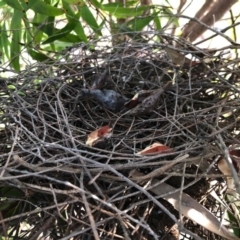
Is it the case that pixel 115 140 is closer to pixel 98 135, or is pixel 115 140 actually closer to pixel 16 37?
pixel 98 135

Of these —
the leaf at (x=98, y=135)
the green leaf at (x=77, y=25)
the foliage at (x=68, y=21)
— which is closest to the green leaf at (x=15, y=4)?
the foliage at (x=68, y=21)

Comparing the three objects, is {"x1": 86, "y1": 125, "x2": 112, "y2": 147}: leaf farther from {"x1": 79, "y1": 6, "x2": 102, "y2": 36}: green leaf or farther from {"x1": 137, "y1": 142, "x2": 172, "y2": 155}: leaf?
{"x1": 79, "y1": 6, "x2": 102, "y2": 36}: green leaf

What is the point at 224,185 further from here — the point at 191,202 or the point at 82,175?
the point at 82,175

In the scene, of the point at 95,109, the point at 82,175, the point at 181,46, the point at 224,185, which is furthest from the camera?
the point at 181,46

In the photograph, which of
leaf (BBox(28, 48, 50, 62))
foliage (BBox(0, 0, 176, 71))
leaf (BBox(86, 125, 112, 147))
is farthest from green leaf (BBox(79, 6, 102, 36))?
leaf (BBox(86, 125, 112, 147))

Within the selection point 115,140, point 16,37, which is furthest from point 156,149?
point 16,37

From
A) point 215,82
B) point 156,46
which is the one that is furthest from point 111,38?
point 215,82

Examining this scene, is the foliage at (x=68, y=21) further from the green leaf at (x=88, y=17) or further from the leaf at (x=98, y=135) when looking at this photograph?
the leaf at (x=98, y=135)
